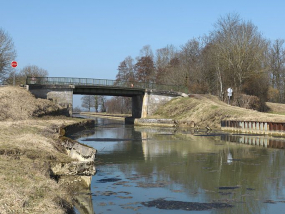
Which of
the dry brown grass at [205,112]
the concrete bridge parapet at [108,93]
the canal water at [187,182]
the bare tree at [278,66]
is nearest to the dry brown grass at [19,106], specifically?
the concrete bridge parapet at [108,93]

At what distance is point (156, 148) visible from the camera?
1017 inches

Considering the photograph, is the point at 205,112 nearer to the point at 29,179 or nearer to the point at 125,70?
the point at 29,179

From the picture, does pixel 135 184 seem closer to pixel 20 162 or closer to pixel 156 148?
pixel 20 162

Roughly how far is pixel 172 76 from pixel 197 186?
218 feet

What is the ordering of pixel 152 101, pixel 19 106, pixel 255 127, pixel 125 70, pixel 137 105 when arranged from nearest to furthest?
pixel 19 106
pixel 255 127
pixel 152 101
pixel 137 105
pixel 125 70

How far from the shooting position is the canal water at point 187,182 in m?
11.0

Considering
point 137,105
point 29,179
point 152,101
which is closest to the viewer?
point 29,179

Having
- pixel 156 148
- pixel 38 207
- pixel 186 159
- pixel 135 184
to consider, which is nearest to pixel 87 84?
pixel 156 148

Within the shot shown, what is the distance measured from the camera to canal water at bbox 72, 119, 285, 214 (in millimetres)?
10961

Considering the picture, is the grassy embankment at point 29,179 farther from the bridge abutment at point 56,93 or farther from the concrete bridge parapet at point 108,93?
the concrete bridge parapet at point 108,93

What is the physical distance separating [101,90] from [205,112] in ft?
53.2

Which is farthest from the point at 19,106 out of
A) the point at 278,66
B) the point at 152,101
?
the point at 278,66

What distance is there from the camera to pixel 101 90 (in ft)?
192

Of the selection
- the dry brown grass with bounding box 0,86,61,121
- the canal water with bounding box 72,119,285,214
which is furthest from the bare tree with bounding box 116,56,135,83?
the canal water with bounding box 72,119,285,214
